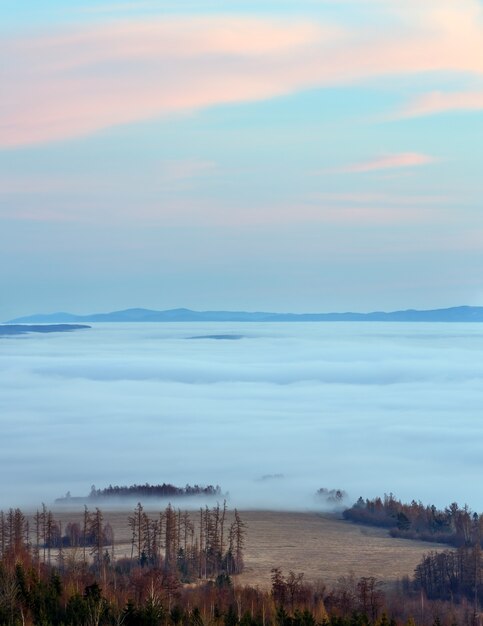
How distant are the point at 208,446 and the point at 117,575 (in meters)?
110

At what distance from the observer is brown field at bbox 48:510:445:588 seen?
50062 millimetres

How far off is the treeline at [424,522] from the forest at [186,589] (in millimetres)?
3122

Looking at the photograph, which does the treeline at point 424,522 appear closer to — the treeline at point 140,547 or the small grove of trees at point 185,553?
the treeline at point 140,547

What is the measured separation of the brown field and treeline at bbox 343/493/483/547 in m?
1.17

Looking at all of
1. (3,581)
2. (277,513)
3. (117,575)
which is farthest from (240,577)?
(277,513)

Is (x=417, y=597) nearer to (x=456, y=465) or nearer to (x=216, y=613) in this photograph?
(x=216, y=613)

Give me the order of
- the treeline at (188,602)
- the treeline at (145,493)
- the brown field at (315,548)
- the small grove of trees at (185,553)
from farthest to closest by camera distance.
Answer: the treeline at (145,493) → the brown field at (315,548) → the small grove of trees at (185,553) → the treeline at (188,602)

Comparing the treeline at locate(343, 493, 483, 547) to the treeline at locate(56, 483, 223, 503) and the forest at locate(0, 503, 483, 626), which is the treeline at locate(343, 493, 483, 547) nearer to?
the forest at locate(0, 503, 483, 626)

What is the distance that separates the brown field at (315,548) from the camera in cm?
5006

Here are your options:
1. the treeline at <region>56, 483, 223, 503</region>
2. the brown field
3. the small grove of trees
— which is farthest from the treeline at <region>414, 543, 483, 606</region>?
the treeline at <region>56, 483, 223, 503</region>

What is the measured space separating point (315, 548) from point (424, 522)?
10501mm

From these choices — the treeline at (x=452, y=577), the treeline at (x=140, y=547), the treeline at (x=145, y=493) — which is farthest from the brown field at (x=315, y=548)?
the treeline at (x=145, y=493)

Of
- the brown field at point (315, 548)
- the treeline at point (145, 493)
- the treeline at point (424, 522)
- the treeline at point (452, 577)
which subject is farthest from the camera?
the treeline at point (145, 493)

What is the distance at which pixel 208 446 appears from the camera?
155625 millimetres
